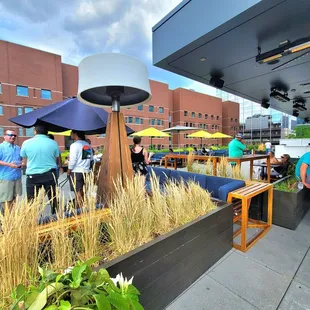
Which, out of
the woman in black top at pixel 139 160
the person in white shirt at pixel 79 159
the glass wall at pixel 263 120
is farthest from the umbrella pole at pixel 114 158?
the glass wall at pixel 263 120

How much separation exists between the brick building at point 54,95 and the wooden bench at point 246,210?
→ 10594mm

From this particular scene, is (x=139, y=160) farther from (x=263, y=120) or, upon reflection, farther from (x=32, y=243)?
(x=263, y=120)

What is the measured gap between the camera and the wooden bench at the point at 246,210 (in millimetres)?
2174

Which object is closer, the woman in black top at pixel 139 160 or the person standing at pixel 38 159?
the person standing at pixel 38 159

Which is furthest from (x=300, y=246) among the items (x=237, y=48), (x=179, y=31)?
(x=179, y=31)

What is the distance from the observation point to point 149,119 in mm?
27641

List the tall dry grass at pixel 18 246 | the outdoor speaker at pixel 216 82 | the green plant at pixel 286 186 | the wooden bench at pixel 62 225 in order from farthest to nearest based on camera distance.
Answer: the outdoor speaker at pixel 216 82 < the green plant at pixel 286 186 < the wooden bench at pixel 62 225 < the tall dry grass at pixel 18 246

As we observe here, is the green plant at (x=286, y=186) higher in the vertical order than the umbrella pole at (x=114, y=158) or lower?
lower

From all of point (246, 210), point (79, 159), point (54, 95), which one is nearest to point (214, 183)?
point (246, 210)

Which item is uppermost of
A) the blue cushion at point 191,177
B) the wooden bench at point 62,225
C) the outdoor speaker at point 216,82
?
the outdoor speaker at point 216,82

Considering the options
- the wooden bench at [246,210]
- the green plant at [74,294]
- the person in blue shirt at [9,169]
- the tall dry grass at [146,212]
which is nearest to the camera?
the green plant at [74,294]

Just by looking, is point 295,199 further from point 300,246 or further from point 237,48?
point 237,48

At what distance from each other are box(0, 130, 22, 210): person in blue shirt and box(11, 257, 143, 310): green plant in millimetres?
2564

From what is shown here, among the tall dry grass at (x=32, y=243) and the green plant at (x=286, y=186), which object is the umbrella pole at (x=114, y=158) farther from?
the green plant at (x=286, y=186)
